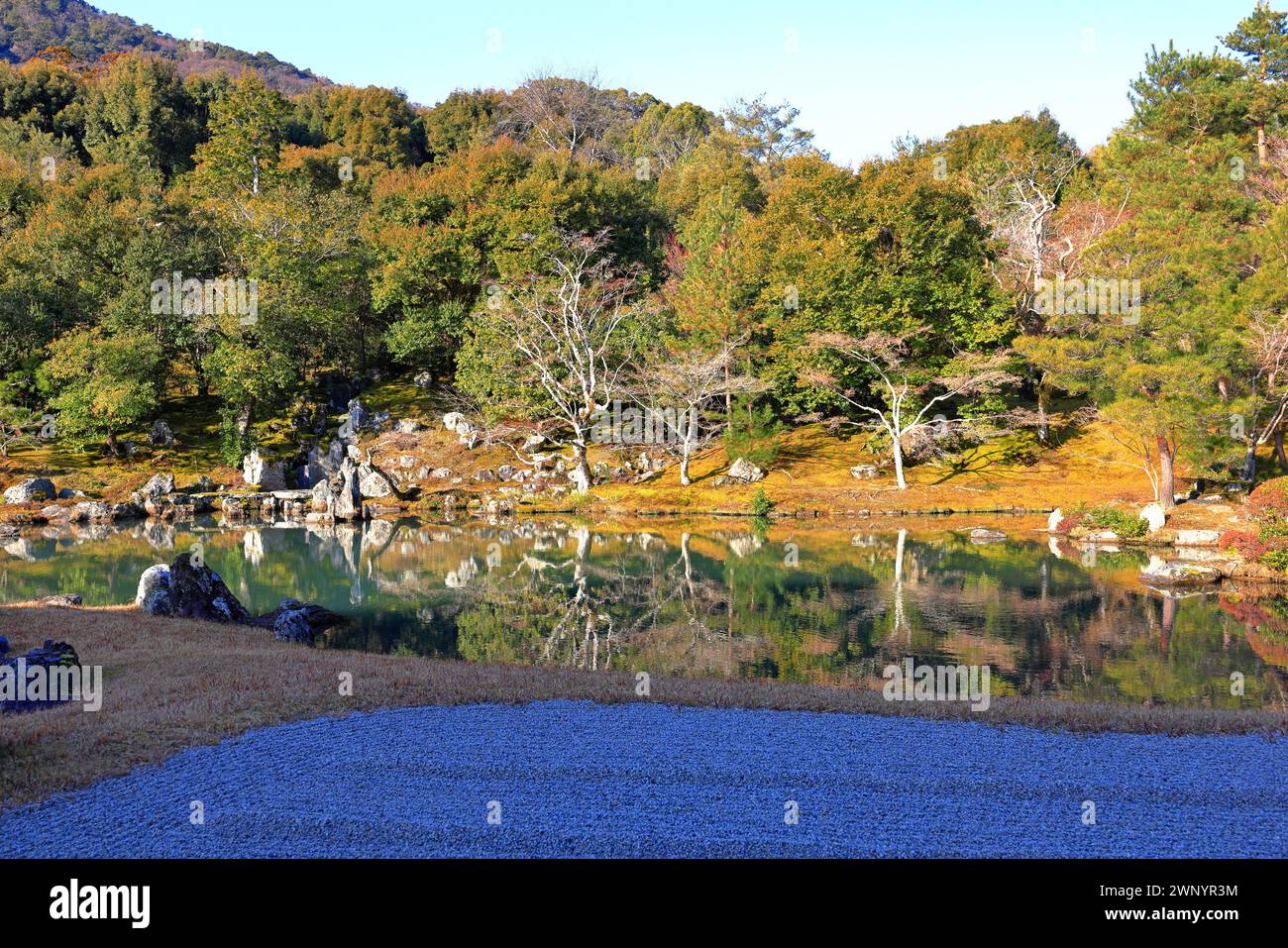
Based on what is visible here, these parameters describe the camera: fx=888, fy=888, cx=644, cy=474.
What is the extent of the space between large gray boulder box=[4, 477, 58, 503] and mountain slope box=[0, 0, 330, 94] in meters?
89.1

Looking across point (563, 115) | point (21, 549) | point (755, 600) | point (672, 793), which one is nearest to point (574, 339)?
point (21, 549)

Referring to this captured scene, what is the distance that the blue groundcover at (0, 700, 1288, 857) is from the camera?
6234mm

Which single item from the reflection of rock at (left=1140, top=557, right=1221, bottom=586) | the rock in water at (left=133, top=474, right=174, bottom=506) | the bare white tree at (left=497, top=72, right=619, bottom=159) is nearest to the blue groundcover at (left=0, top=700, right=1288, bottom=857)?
the reflection of rock at (left=1140, top=557, right=1221, bottom=586)

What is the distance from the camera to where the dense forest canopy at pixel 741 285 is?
30766 millimetres

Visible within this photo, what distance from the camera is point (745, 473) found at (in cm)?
4109

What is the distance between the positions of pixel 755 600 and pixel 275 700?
484 inches

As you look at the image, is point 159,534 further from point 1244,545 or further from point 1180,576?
point 1244,545

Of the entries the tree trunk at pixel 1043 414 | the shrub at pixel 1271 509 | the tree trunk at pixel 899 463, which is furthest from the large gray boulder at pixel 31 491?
the shrub at pixel 1271 509

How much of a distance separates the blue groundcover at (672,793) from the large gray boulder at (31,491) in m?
38.1

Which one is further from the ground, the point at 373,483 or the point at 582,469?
the point at 582,469

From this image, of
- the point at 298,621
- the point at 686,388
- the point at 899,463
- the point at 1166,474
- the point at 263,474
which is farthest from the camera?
the point at 263,474

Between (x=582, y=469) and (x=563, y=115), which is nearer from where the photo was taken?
(x=582, y=469)
